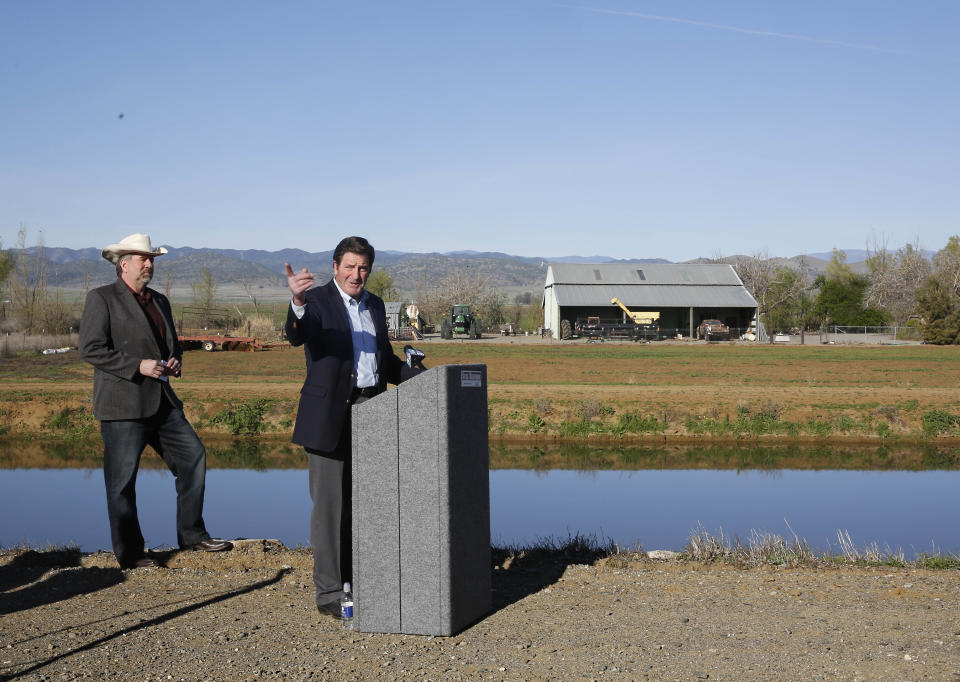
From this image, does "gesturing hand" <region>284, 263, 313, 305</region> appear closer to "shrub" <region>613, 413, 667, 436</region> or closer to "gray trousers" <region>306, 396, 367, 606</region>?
"gray trousers" <region>306, 396, 367, 606</region>

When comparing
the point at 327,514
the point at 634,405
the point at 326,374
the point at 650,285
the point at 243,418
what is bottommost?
the point at 243,418

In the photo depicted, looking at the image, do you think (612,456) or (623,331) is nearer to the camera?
(612,456)

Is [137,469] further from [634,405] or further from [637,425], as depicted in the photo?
[634,405]

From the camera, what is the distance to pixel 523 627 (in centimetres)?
500

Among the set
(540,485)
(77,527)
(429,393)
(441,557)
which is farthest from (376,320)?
(540,485)

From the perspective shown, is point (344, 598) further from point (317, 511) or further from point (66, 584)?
point (66, 584)

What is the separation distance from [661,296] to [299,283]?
62.9m

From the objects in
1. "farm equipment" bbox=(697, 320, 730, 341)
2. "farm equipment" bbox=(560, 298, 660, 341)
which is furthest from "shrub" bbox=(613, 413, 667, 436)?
"farm equipment" bbox=(697, 320, 730, 341)

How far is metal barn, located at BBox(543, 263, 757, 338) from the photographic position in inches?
2547

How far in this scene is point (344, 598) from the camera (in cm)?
511

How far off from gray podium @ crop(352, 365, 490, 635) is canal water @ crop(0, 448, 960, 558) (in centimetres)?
453

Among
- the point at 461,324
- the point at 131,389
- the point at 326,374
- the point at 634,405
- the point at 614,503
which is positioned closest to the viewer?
the point at 326,374

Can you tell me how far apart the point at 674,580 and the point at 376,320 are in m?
2.48

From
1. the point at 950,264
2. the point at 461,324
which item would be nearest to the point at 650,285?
the point at 461,324
